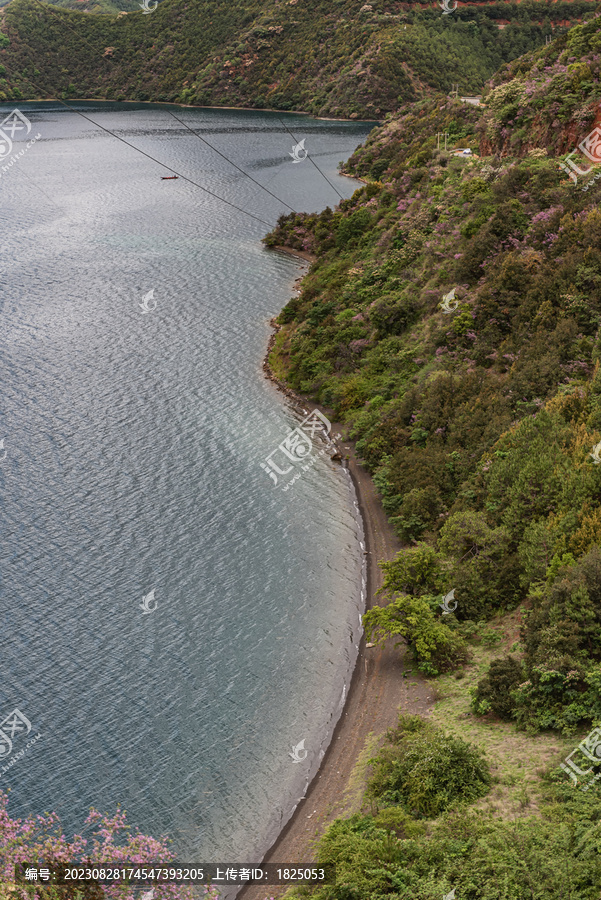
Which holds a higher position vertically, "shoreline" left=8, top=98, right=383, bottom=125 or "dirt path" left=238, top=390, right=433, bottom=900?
"shoreline" left=8, top=98, right=383, bottom=125

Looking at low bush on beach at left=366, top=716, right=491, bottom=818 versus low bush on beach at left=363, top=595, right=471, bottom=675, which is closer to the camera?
low bush on beach at left=366, top=716, right=491, bottom=818

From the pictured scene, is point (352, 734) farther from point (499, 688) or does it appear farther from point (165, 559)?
point (165, 559)

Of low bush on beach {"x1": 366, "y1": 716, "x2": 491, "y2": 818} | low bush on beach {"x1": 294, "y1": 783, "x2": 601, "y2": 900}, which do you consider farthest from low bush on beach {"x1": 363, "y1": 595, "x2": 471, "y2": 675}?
low bush on beach {"x1": 294, "y1": 783, "x2": 601, "y2": 900}

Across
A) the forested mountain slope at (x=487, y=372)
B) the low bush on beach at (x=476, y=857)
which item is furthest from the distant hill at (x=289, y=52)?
the low bush on beach at (x=476, y=857)

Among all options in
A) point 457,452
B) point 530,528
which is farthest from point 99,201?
point 530,528

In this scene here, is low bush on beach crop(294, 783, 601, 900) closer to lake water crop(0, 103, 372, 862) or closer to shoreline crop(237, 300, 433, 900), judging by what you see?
shoreline crop(237, 300, 433, 900)

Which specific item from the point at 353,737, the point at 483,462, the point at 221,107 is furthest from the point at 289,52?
→ the point at 353,737
